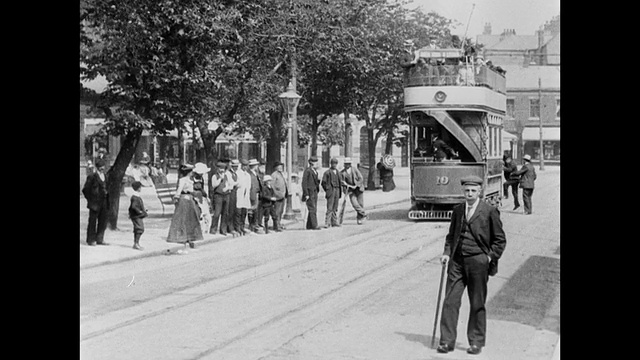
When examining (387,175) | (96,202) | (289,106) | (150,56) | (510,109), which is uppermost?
(150,56)

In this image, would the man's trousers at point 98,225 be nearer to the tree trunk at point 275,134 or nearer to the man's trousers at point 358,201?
the man's trousers at point 358,201

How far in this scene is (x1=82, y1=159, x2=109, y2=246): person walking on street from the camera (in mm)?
16188

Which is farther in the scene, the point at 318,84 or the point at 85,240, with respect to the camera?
the point at 318,84

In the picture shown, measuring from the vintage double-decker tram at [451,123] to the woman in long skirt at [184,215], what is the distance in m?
5.05

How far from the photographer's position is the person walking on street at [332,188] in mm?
20859

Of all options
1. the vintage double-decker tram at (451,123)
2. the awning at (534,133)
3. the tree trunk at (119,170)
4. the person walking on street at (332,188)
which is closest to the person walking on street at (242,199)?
the person walking on street at (332,188)

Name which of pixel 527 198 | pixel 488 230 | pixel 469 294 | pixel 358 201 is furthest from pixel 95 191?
pixel 527 198

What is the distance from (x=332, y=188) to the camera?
68.8 ft

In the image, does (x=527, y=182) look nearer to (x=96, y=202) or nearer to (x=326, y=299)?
(x=96, y=202)

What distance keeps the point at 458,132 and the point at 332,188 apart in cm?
418
